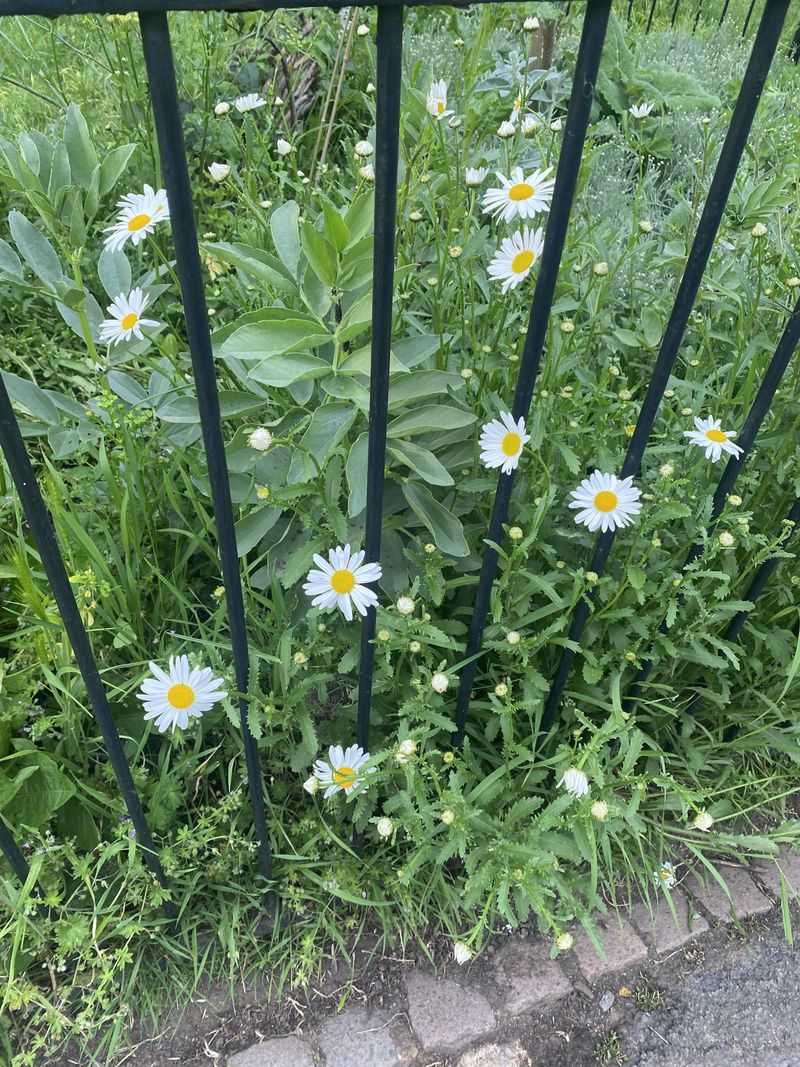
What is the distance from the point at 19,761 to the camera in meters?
1.56

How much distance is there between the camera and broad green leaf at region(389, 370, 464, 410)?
4.74ft

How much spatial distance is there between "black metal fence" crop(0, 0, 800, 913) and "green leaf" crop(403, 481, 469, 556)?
0.51ft

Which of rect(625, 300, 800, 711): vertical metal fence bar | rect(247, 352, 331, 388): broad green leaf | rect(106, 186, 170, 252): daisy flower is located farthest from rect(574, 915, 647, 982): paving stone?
rect(106, 186, 170, 252): daisy flower

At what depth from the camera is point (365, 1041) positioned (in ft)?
4.96

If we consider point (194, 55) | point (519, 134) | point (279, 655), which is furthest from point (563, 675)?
point (194, 55)

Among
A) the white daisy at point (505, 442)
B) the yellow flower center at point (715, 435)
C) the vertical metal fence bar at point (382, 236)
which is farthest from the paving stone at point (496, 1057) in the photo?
the yellow flower center at point (715, 435)

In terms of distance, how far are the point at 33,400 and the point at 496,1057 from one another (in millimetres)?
1591

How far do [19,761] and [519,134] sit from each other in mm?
1630

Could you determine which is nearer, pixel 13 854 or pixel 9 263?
pixel 13 854

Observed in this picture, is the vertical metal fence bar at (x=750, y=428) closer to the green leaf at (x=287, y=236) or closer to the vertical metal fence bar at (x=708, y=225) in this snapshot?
the vertical metal fence bar at (x=708, y=225)

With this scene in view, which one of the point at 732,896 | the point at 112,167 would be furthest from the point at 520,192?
the point at 732,896

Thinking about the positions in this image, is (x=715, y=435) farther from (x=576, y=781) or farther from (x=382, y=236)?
(x=382, y=236)

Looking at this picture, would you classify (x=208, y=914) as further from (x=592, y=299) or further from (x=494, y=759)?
(x=592, y=299)

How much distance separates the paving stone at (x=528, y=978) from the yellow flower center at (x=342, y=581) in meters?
0.84
